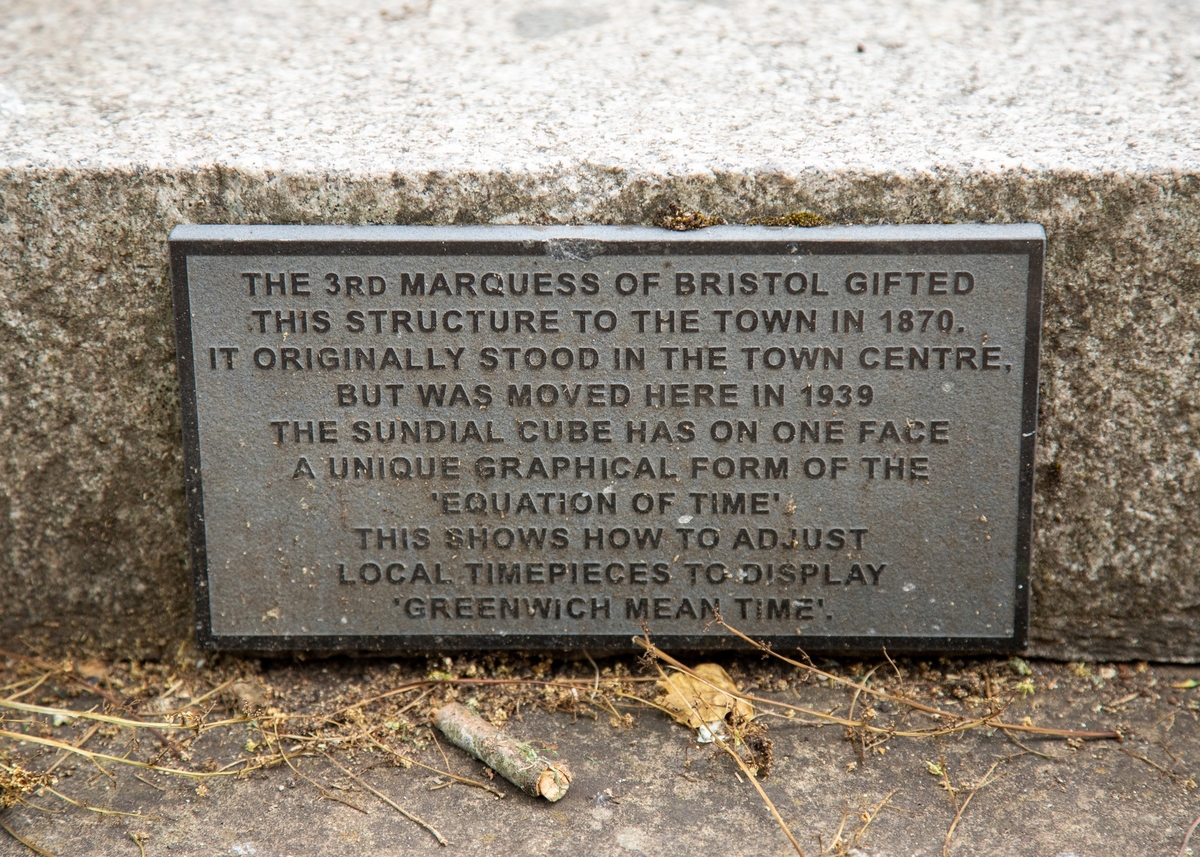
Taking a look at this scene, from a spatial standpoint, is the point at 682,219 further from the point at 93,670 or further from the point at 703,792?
the point at 93,670

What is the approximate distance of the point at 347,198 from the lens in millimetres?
1981

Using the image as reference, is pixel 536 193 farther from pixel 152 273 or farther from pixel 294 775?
pixel 294 775

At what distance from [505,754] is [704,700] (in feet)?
1.40

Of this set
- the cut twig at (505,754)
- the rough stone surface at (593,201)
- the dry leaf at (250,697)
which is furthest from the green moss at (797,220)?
the dry leaf at (250,697)

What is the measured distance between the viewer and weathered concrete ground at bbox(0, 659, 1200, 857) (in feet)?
5.73

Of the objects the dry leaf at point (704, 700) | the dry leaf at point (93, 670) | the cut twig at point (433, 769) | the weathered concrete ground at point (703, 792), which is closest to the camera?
the weathered concrete ground at point (703, 792)

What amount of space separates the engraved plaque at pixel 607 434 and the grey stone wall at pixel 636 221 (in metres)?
0.08

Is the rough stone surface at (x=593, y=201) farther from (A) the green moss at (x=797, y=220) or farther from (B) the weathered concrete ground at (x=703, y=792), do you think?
(B) the weathered concrete ground at (x=703, y=792)

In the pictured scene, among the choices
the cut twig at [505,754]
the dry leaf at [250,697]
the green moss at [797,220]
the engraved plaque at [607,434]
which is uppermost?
the green moss at [797,220]

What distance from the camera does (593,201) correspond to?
78.4 inches

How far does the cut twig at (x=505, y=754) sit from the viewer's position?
5.99 feet

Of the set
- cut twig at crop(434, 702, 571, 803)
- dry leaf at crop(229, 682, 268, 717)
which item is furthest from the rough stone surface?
cut twig at crop(434, 702, 571, 803)

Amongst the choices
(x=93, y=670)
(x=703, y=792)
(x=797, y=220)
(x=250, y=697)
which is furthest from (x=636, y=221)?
(x=93, y=670)

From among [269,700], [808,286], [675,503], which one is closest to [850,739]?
[675,503]
